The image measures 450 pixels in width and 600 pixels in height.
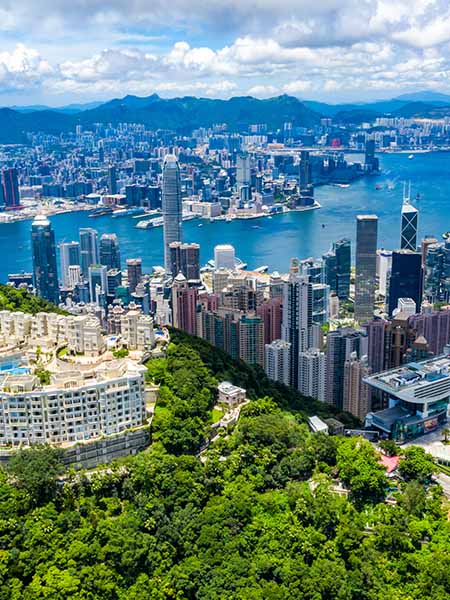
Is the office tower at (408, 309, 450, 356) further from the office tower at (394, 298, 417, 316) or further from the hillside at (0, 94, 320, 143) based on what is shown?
the hillside at (0, 94, 320, 143)

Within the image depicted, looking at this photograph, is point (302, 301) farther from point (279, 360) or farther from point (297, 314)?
point (279, 360)

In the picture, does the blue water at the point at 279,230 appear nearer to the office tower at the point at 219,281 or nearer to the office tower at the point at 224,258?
the office tower at the point at 224,258

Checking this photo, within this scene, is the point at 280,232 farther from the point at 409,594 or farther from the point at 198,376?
the point at 409,594

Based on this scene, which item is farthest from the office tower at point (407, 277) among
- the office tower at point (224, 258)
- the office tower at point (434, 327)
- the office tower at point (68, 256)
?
the office tower at point (68, 256)

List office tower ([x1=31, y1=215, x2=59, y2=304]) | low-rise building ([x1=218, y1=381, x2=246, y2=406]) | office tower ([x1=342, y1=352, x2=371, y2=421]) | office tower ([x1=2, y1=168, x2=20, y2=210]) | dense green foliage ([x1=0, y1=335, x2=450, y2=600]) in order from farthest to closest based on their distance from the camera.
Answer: office tower ([x1=2, y1=168, x2=20, y2=210]), office tower ([x1=31, y1=215, x2=59, y2=304]), office tower ([x1=342, y1=352, x2=371, y2=421]), low-rise building ([x1=218, y1=381, x2=246, y2=406]), dense green foliage ([x1=0, y1=335, x2=450, y2=600])

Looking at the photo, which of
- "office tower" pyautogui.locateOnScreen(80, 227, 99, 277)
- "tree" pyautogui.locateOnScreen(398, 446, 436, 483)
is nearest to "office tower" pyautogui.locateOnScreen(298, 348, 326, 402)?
"tree" pyautogui.locateOnScreen(398, 446, 436, 483)

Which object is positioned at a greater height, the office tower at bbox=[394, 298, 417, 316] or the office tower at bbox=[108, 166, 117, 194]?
the office tower at bbox=[108, 166, 117, 194]

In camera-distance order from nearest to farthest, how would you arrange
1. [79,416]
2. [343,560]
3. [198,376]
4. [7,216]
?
[343,560]
[79,416]
[198,376]
[7,216]

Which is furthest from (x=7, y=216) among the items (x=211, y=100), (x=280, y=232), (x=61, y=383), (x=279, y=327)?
(x=211, y=100)
